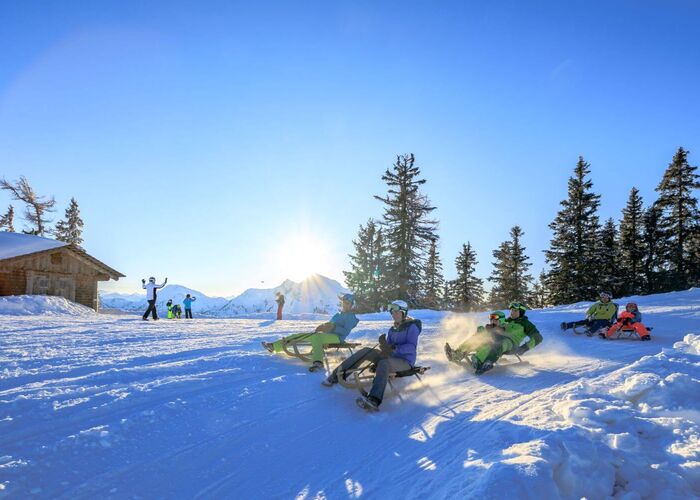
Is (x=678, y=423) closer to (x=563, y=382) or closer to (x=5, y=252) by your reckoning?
(x=563, y=382)

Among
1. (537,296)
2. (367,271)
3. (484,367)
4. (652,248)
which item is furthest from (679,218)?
(484,367)

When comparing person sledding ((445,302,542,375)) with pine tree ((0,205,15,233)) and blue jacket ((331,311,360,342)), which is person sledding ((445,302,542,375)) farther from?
pine tree ((0,205,15,233))

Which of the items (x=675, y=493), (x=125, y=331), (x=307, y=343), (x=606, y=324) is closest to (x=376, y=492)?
(x=675, y=493)

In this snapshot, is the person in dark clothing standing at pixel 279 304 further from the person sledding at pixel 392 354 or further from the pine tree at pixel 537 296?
the pine tree at pixel 537 296

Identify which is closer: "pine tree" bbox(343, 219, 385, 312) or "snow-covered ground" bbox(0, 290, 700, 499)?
"snow-covered ground" bbox(0, 290, 700, 499)

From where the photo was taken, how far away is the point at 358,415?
5680 millimetres

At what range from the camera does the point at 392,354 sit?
266 inches

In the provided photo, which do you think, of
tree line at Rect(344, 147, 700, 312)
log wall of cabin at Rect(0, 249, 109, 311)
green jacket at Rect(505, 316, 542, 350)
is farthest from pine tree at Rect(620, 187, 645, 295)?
log wall of cabin at Rect(0, 249, 109, 311)

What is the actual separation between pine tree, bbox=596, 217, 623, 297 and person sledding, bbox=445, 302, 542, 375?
99.5 feet

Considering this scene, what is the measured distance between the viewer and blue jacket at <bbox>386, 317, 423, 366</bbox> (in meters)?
6.85

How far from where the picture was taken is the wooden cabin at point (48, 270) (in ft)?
76.7

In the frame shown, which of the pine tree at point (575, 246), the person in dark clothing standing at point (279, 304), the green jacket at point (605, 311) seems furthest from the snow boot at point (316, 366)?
the pine tree at point (575, 246)

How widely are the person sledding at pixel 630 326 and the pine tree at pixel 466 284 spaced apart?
3111 cm

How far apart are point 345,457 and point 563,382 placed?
4653 millimetres
